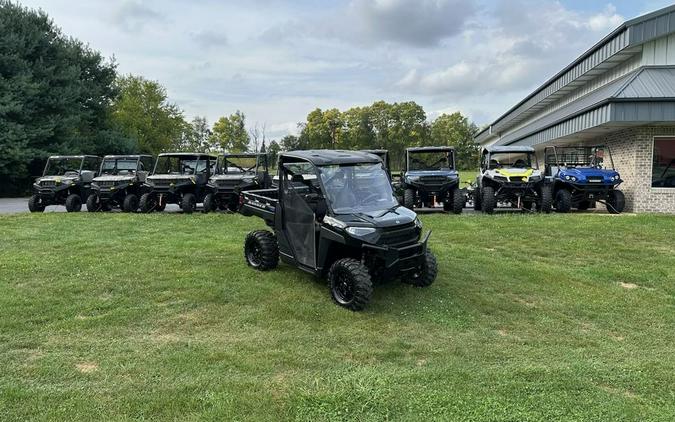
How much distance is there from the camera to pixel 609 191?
47.1ft

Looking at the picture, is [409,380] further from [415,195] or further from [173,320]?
[415,195]

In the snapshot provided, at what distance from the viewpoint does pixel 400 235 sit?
574 cm

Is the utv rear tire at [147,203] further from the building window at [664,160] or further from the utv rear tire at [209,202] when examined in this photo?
the building window at [664,160]

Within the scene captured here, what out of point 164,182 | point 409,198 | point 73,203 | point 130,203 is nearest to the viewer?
point 409,198

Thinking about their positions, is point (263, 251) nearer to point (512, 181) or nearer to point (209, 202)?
point (209, 202)

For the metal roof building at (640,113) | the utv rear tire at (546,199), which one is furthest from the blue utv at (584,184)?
the metal roof building at (640,113)

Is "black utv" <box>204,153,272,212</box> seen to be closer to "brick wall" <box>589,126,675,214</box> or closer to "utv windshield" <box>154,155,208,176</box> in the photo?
"utv windshield" <box>154,155,208,176</box>

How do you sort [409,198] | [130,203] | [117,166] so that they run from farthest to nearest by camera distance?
[117,166] → [130,203] → [409,198]

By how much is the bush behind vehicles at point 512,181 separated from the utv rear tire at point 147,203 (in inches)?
401

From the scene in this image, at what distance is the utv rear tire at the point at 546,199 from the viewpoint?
14.2m

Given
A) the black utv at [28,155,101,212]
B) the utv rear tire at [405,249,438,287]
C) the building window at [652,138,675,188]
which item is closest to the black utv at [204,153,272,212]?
the black utv at [28,155,101,212]

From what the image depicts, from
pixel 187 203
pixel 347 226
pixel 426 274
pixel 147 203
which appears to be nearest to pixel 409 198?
pixel 187 203

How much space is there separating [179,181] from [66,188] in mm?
3954

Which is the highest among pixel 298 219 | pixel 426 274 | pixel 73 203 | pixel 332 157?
pixel 332 157
